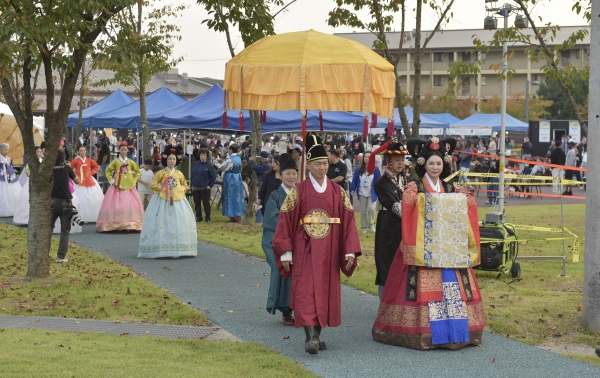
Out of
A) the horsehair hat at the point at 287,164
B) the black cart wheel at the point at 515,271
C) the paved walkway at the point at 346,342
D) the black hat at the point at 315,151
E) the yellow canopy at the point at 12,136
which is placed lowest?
the paved walkway at the point at 346,342

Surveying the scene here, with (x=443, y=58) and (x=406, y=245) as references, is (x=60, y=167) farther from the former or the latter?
(x=443, y=58)

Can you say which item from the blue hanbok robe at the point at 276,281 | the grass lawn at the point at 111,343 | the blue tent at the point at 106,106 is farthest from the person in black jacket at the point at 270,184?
the blue tent at the point at 106,106

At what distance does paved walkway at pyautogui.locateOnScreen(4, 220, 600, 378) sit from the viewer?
6.82m

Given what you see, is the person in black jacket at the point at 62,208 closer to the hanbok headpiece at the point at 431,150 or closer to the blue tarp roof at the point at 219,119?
the hanbok headpiece at the point at 431,150

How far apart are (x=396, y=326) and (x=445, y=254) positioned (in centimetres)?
78

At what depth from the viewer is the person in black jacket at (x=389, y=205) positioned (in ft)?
26.5

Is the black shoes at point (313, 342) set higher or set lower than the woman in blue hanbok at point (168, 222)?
lower

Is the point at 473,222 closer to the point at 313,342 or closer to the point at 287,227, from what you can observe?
the point at 287,227

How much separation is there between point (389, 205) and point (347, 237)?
0.75m

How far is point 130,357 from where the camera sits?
6.97 meters

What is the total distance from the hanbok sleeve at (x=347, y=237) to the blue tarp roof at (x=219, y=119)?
46.5 ft

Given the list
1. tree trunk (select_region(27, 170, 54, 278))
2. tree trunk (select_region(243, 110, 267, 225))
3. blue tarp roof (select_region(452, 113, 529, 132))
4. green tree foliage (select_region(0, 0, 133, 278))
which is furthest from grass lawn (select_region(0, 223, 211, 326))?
blue tarp roof (select_region(452, 113, 529, 132))

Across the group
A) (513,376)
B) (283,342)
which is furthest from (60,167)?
(513,376)

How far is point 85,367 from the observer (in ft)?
21.7
